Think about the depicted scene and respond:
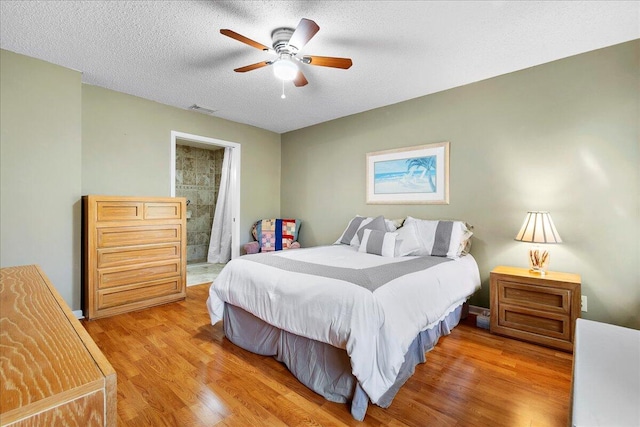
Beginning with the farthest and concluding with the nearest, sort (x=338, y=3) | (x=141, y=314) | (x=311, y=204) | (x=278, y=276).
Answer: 1. (x=311, y=204)
2. (x=141, y=314)
3. (x=278, y=276)
4. (x=338, y=3)

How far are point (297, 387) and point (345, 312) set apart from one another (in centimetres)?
66

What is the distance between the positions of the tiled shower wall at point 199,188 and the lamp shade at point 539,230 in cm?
553

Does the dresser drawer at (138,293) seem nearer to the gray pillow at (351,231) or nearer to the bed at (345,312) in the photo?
the bed at (345,312)

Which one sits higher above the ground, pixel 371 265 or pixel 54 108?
pixel 54 108

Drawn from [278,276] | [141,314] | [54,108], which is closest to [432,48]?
[278,276]

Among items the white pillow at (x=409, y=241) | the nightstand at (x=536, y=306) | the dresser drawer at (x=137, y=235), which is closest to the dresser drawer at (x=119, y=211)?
the dresser drawer at (x=137, y=235)

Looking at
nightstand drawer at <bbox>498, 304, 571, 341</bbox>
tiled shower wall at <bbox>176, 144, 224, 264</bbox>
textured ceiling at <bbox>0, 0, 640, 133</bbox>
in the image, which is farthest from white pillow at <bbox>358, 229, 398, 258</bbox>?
tiled shower wall at <bbox>176, 144, 224, 264</bbox>

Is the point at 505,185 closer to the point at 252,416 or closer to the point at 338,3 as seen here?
the point at 338,3

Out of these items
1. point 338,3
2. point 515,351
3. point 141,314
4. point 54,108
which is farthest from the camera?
point 141,314

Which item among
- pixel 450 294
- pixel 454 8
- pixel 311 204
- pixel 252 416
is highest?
pixel 454 8

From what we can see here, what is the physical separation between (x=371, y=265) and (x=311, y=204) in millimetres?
2550

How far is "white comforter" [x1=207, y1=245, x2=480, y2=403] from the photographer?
159 cm

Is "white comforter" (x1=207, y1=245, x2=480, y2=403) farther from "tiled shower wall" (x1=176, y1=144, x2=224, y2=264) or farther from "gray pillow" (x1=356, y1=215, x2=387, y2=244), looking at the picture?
"tiled shower wall" (x1=176, y1=144, x2=224, y2=264)

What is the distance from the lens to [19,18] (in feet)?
7.00
